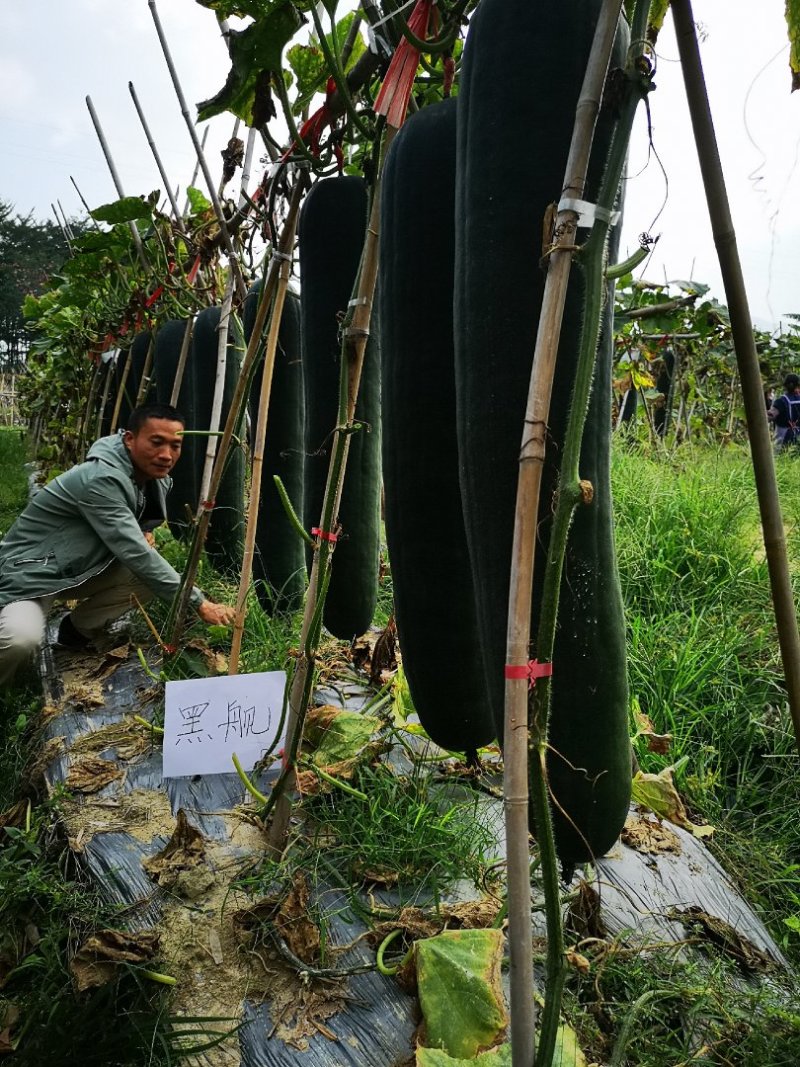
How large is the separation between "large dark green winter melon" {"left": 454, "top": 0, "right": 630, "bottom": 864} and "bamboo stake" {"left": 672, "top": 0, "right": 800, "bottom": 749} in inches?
4.4

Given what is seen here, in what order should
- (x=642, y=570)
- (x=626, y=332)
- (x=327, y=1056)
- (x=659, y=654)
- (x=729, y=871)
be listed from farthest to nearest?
(x=626, y=332) < (x=642, y=570) < (x=659, y=654) < (x=729, y=871) < (x=327, y=1056)

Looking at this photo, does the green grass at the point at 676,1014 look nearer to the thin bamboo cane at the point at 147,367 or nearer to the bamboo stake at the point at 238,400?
the bamboo stake at the point at 238,400

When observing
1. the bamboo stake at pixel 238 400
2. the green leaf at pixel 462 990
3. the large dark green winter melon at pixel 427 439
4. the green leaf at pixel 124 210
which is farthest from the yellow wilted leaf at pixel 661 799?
the green leaf at pixel 124 210

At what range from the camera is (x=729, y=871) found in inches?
77.0

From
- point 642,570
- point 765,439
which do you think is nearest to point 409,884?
point 765,439

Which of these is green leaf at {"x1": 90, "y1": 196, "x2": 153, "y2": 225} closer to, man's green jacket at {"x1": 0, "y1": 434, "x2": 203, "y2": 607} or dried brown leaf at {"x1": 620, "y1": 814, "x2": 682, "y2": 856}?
man's green jacket at {"x1": 0, "y1": 434, "x2": 203, "y2": 607}

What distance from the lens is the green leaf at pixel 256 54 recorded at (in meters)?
1.62

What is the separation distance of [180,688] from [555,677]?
50.3 inches

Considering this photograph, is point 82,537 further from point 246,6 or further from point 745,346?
point 745,346

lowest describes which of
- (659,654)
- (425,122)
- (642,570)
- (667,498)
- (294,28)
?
(659,654)

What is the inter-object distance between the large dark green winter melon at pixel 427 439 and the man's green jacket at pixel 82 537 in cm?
179

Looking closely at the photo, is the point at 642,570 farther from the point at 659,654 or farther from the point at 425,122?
the point at 425,122

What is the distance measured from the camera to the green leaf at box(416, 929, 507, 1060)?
118cm

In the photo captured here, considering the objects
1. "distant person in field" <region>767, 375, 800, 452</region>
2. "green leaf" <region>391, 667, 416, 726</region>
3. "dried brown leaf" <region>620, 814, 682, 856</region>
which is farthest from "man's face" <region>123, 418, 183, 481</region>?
"distant person in field" <region>767, 375, 800, 452</region>
